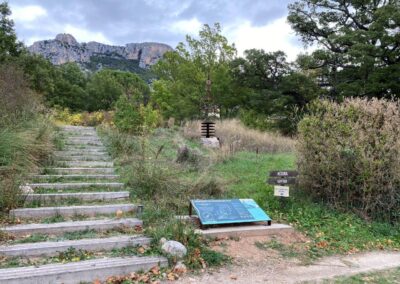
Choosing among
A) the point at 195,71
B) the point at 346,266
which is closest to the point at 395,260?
the point at 346,266

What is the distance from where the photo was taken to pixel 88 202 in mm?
4836

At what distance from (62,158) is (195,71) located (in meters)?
11.6

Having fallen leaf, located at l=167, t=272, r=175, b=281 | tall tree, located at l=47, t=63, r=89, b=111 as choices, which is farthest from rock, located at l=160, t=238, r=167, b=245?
tall tree, located at l=47, t=63, r=89, b=111

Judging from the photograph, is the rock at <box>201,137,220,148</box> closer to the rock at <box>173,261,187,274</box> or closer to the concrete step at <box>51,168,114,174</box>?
the concrete step at <box>51,168,114,174</box>

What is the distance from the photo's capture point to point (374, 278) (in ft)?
11.1

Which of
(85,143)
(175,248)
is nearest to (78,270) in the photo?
(175,248)

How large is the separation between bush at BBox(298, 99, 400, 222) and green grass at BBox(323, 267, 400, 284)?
1843mm

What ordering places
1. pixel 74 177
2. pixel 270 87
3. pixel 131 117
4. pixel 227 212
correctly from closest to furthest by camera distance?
pixel 227 212
pixel 74 177
pixel 131 117
pixel 270 87

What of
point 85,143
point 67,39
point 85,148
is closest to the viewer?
point 85,148

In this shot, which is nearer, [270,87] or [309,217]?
[309,217]

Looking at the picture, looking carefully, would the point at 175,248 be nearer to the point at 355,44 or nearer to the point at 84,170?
the point at 84,170

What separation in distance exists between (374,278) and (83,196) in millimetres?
4203

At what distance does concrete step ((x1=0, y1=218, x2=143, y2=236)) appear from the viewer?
3709mm

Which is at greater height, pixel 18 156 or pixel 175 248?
pixel 18 156
